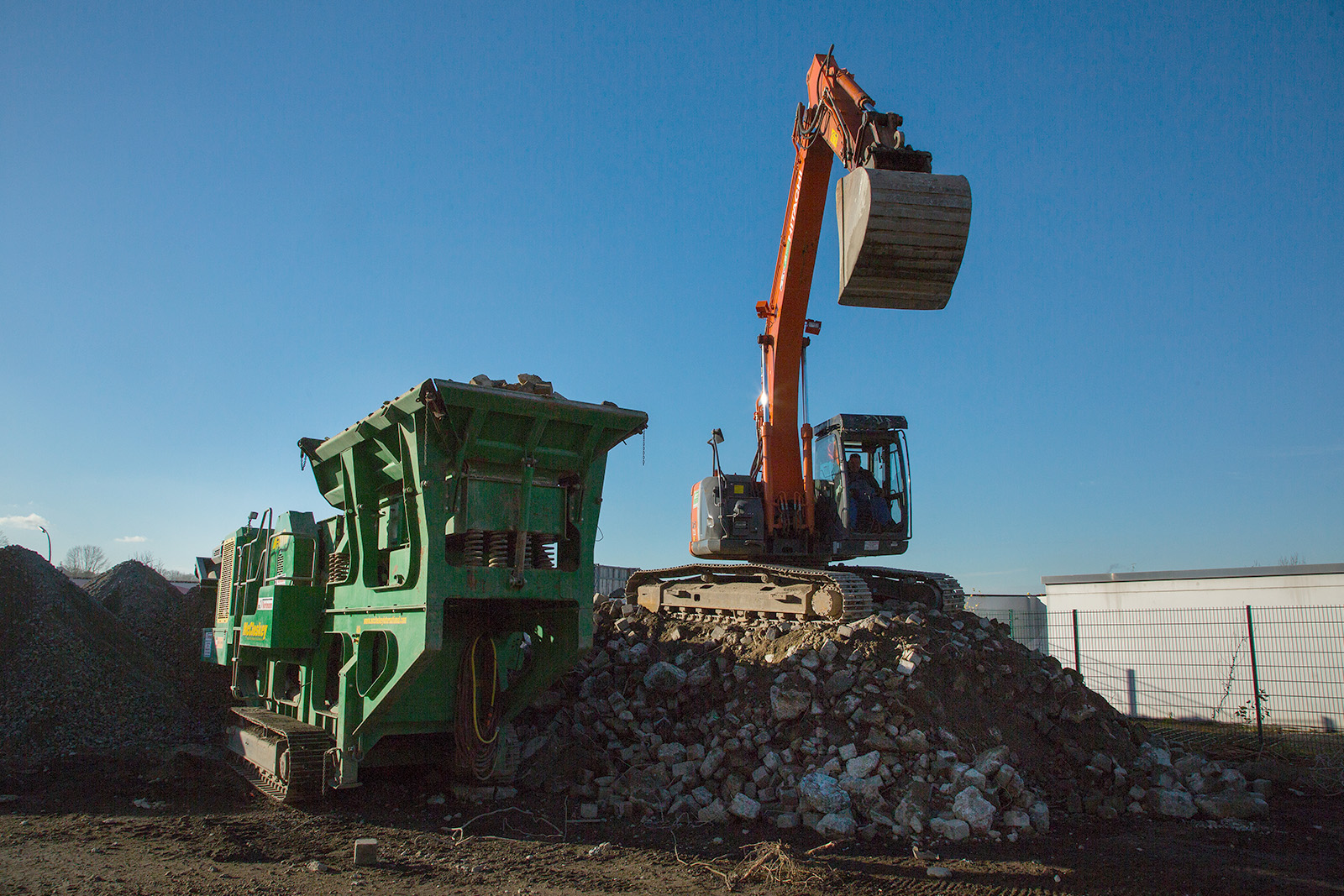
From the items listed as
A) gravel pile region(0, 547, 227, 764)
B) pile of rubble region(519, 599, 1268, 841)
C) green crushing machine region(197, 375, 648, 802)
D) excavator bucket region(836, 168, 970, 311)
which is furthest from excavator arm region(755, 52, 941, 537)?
gravel pile region(0, 547, 227, 764)

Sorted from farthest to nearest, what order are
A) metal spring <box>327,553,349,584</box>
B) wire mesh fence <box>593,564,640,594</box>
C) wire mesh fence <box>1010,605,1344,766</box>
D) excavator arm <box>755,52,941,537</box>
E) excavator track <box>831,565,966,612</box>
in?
wire mesh fence <box>593,564,640,594</box>, wire mesh fence <box>1010,605,1344,766</box>, excavator track <box>831,565,966,612</box>, excavator arm <box>755,52,941,537</box>, metal spring <box>327,553,349,584</box>

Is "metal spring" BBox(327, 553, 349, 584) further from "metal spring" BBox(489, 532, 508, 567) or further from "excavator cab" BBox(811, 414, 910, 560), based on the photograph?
"excavator cab" BBox(811, 414, 910, 560)

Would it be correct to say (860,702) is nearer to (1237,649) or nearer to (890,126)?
(890,126)

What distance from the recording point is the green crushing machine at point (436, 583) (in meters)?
6.57

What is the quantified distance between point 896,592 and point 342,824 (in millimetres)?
6954

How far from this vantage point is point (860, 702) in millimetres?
7555

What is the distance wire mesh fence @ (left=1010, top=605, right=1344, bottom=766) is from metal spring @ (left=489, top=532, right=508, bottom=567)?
9027 millimetres

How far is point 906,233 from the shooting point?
206 inches

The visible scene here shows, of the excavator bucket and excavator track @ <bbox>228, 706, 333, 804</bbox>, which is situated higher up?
the excavator bucket

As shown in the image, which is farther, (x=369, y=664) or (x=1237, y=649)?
(x=1237, y=649)

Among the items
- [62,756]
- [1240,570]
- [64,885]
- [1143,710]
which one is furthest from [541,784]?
[1240,570]

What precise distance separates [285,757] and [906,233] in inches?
252

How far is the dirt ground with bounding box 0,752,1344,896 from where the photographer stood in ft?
17.3

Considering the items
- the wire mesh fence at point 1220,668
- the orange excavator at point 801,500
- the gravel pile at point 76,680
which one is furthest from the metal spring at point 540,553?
the wire mesh fence at point 1220,668
